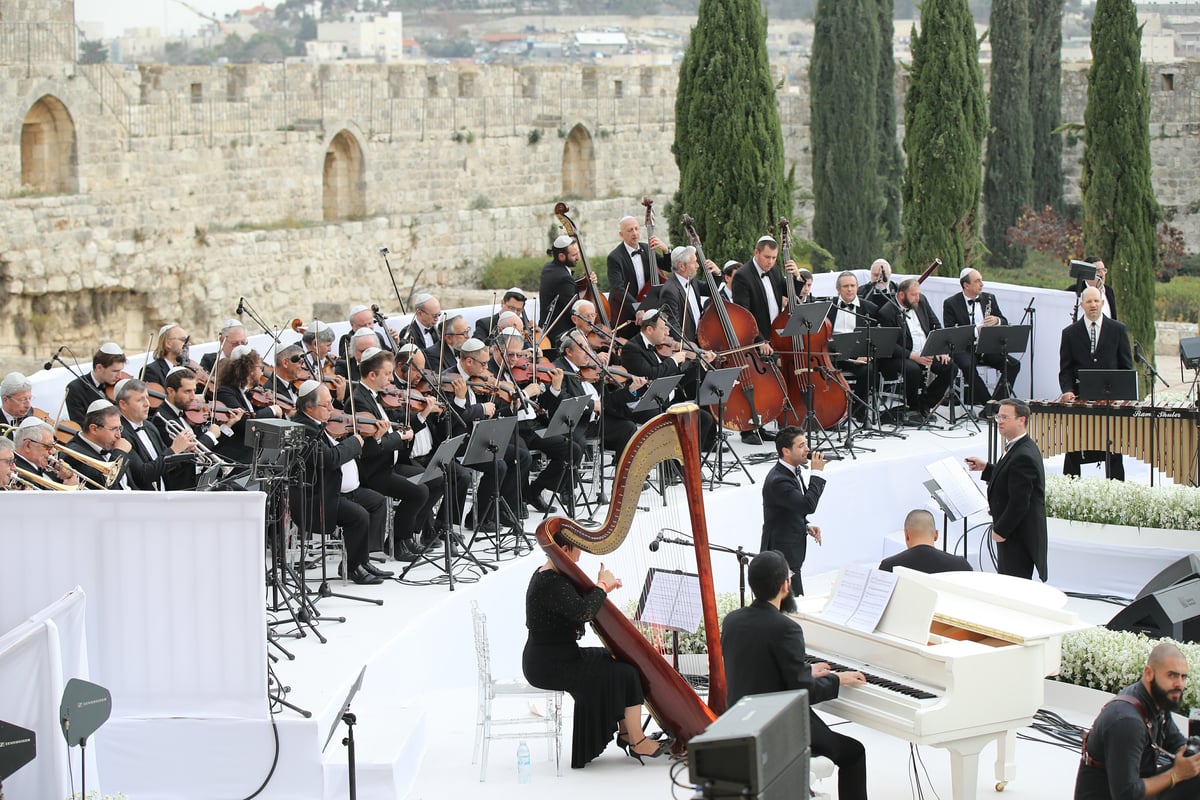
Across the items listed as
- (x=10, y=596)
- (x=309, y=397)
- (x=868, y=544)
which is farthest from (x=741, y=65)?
(x=10, y=596)

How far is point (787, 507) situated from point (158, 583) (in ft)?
11.5

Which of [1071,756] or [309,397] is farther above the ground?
[309,397]

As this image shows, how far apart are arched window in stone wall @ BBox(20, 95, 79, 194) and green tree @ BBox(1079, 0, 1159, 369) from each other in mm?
12141

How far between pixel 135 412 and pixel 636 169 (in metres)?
21.4

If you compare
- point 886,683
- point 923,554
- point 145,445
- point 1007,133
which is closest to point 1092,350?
point 923,554

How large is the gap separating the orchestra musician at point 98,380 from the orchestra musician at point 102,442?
0.93 meters

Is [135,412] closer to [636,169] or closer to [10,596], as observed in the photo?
[10,596]

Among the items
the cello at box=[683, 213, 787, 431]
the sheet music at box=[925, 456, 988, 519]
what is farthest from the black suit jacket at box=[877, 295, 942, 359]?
the sheet music at box=[925, 456, 988, 519]

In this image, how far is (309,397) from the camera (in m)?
8.16

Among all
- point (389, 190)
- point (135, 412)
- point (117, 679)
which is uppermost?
point (389, 190)

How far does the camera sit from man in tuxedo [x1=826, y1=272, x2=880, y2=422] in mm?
12352

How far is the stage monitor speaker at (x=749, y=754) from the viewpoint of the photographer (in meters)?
3.98

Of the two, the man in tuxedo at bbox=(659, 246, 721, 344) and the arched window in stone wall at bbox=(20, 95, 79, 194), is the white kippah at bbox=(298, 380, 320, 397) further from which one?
the arched window in stone wall at bbox=(20, 95, 79, 194)

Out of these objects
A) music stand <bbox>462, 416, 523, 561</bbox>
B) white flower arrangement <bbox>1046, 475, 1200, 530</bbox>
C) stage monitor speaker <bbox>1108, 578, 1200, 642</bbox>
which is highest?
music stand <bbox>462, 416, 523, 561</bbox>
